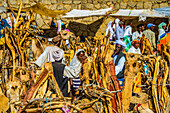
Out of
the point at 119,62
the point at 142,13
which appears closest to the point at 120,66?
the point at 119,62

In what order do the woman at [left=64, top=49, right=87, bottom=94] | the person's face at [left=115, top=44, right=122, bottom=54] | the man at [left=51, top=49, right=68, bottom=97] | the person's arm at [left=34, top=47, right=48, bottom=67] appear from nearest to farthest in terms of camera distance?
the man at [left=51, top=49, right=68, bottom=97]
the woman at [left=64, top=49, right=87, bottom=94]
the person's arm at [left=34, top=47, right=48, bottom=67]
the person's face at [left=115, top=44, right=122, bottom=54]

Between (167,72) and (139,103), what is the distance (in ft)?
2.35

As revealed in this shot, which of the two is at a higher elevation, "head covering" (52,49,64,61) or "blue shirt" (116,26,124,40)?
"blue shirt" (116,26,124,40)

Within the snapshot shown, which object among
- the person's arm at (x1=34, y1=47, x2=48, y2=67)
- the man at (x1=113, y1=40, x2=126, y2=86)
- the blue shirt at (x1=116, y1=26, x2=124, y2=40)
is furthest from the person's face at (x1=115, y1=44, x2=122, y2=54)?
the blue shirt at (x1=116, y1=26, x2=124, y2=40)

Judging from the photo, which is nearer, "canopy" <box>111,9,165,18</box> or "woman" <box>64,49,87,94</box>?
"woman" <box>64,49,87,94</box>

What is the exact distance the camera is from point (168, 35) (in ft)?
20.7

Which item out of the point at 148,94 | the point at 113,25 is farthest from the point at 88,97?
the point at 113,25

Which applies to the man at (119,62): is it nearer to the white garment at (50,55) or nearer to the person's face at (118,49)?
the person's face at (118,49)

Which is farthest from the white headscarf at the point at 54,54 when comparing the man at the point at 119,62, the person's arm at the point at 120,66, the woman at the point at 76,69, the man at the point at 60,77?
the person's arm at the point at 120,66

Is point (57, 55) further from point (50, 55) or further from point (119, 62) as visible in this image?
point (119, 62)

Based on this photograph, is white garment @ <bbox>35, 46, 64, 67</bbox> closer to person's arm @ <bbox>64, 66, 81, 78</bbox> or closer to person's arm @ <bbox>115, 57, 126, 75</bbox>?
person's arm @ <bbox>64, 66, 81, 78</bbox>

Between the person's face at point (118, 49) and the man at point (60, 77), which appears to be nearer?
the man at point (60, 77)

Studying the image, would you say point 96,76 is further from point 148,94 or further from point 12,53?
point 12,53

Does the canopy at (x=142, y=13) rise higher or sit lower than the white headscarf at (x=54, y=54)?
higher
